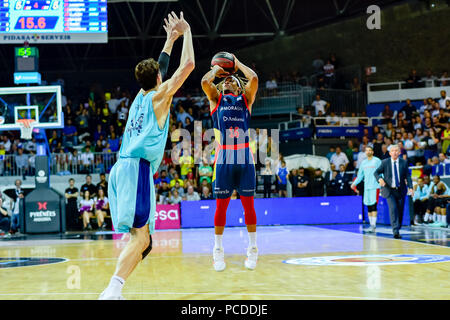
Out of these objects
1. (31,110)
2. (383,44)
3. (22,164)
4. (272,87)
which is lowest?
(22,164)

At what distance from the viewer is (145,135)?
5.13 metres

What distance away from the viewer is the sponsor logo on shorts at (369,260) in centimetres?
781

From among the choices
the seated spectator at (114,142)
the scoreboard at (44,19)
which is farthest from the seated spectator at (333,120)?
the scoreboard at (44,19)

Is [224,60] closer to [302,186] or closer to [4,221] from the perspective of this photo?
[4,221]

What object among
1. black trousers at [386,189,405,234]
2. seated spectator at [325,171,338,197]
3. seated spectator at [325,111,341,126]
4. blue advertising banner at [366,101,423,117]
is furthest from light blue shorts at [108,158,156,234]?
blue advertising banner at [366,101,423,117]

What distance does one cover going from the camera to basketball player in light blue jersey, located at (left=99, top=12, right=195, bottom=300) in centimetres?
495

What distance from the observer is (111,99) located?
28219 mm

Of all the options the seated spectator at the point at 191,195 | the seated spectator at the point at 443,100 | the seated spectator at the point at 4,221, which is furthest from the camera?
the seated spectator at the point at 443,100

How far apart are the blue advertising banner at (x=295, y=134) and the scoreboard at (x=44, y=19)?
33.1 ft

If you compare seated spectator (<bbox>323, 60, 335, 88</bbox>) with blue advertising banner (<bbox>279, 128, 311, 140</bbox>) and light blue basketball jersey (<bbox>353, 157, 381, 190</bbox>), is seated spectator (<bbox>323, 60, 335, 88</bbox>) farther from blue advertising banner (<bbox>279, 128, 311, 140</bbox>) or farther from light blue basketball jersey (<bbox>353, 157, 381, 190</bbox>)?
light blue basketball jersey (<bbox>353, 157, 381, 190</bbox>)

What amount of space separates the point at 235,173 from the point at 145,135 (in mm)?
2415

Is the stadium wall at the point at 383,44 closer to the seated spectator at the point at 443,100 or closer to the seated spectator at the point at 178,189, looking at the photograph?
the seated spectator at the point at 443,100

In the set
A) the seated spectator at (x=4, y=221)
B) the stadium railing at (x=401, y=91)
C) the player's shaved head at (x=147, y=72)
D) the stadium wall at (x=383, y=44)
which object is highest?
the stadium wall at (x=383, y=44)

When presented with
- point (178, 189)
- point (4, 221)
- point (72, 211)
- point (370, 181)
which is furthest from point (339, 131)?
point (4, 221)
